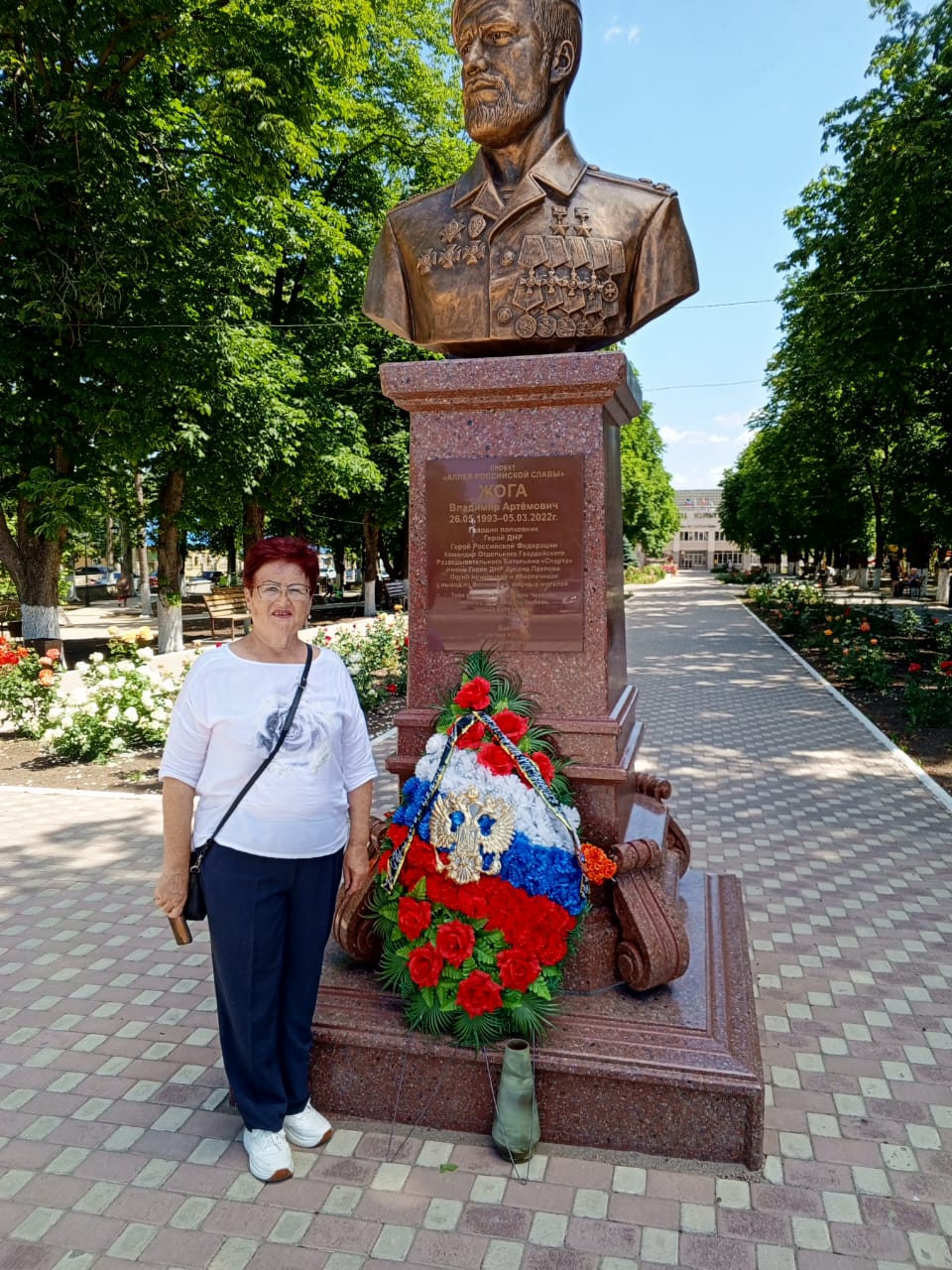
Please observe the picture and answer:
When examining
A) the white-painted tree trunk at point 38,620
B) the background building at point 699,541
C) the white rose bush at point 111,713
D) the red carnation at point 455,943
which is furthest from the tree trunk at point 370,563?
the background building at point 699,541

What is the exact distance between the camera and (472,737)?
127 inches

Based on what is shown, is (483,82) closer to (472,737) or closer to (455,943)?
(472,737)

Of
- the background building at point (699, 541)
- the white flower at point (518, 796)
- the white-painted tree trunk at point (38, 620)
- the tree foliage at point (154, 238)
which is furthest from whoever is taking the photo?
the background building at point (699, 541)

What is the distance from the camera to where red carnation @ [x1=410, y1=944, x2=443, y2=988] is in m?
2.95

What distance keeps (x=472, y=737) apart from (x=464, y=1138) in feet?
4.39

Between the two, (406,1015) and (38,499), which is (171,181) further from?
(406,1015)

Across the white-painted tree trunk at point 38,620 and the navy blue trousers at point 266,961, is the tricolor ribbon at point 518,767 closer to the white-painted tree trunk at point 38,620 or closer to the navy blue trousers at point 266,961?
the navy blue trousers at point 266,961

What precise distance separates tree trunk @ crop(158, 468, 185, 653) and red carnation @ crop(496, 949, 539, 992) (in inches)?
603

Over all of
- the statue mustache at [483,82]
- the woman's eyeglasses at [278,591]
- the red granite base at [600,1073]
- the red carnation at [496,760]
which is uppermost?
the statue mustache at [483,82]

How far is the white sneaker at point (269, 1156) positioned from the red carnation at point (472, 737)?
1.38 m

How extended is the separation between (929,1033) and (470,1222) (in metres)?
2.18

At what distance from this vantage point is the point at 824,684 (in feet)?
44.9

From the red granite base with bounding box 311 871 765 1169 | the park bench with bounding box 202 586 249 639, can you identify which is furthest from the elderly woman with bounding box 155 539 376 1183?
the park bench with bounding box 202 586 249 639

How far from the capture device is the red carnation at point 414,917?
3.04 metres
